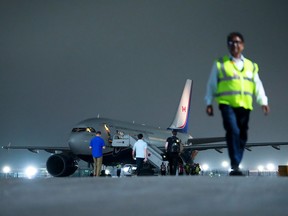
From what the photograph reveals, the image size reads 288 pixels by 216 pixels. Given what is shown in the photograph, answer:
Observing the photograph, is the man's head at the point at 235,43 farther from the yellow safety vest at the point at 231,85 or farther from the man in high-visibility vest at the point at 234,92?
the yellow safety vest at the point at 231,85

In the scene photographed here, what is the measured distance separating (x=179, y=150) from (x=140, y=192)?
44.7 ft

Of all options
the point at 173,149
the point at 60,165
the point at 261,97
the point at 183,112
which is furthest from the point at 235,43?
the point at 183,112

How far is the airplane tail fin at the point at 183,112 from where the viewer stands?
46188 millimetres

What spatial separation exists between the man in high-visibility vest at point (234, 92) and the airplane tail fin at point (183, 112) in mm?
38539

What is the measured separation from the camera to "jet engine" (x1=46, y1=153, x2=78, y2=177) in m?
30.7

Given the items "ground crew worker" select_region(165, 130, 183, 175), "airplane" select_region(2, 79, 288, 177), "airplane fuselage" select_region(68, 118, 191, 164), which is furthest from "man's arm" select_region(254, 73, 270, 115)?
"airplane fuselage" select_region(68, 118, 191, 164)

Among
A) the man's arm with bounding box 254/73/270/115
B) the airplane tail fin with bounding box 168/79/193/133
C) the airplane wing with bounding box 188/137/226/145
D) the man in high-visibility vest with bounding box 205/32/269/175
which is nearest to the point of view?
the man in high-visibility vest with bounding box 205/32/269/175

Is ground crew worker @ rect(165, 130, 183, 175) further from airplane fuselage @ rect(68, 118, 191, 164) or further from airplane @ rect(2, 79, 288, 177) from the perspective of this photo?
airplane fuselage @ rect(68, 118, 191, 164)

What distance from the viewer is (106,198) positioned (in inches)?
133

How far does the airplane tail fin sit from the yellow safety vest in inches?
1521

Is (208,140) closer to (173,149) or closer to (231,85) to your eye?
(173,149)

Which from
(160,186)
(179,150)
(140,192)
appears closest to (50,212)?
(140,192)

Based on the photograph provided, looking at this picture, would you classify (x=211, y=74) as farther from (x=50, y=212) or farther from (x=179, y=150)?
(x=179, y=150)

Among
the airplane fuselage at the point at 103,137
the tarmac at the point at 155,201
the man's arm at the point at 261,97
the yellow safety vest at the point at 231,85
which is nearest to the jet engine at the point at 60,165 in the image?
the airplane fuselage at the point at 103,137
